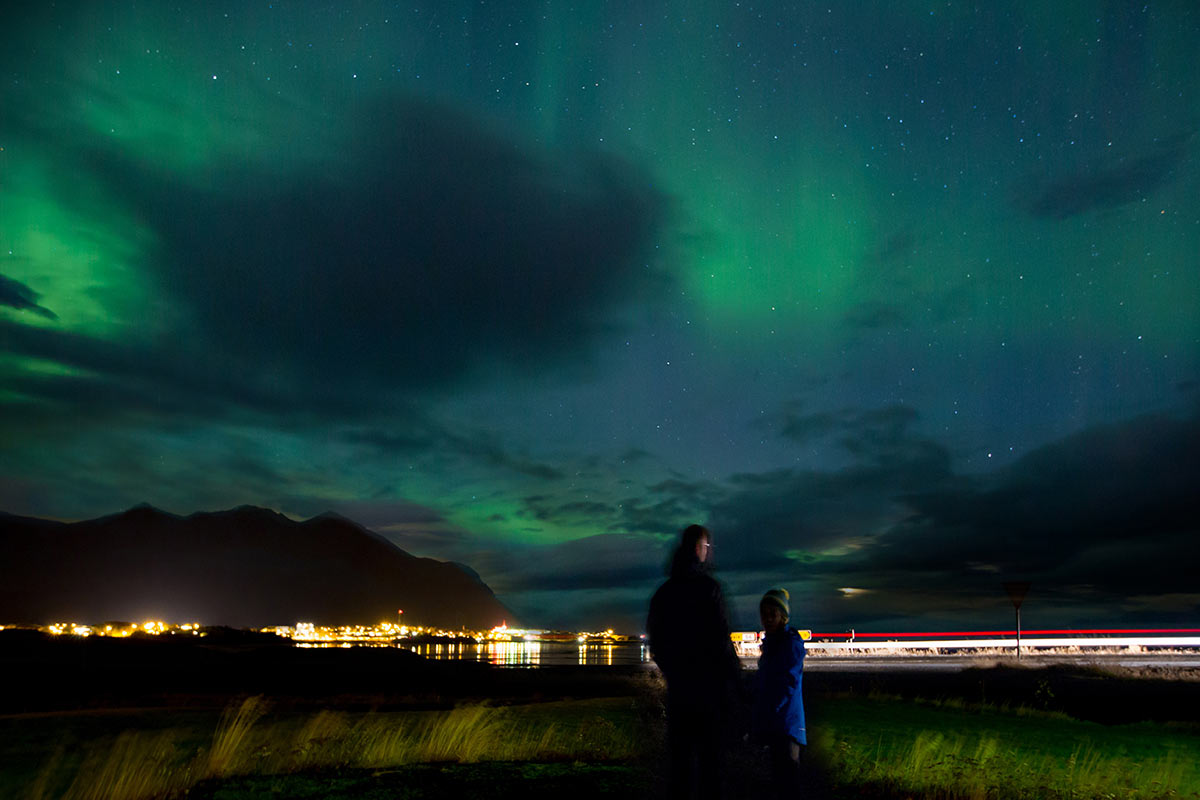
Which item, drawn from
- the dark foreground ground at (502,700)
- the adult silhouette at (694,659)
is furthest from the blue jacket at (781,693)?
the dark foreground ground at (502,700)

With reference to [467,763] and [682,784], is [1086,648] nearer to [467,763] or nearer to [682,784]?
[467,763]

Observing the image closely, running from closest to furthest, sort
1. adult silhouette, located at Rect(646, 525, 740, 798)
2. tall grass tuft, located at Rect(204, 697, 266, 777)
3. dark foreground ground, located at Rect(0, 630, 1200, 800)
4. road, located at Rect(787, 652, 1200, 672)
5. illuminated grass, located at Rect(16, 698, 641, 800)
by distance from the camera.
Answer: adult silhouette, located at Rect(646, 525, 740, 798) < illuminated grass, located at Rect(16, 698, 641, 800) < dark foreground ground, located at Rect(0, 630, 1200, 800) < tall grass tuft, located at Rect(204, 697, 266, 777) < road, located at Rect(787, 652, 1200, 672)

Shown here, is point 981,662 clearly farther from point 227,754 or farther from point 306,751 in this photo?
point 227,754


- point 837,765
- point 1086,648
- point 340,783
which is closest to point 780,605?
point 837,765

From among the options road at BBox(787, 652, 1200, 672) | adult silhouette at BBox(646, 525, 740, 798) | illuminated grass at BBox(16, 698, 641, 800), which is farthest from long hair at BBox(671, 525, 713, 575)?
road at BBox(787, 652, 1200, 672)

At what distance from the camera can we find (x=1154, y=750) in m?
13.0

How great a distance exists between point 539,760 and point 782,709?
5221mm

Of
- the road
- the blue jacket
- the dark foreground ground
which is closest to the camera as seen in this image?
the blue jacket

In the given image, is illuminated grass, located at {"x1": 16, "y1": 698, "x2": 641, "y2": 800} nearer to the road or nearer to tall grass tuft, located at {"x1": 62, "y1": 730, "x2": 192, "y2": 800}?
tall grass tuft, located at {"x1": 62, "y1": 730, "x2": 192, "y2": 800}

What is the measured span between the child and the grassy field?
6.04ft

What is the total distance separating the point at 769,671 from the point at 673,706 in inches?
Result: 51.9

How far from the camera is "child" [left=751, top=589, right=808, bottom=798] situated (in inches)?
279

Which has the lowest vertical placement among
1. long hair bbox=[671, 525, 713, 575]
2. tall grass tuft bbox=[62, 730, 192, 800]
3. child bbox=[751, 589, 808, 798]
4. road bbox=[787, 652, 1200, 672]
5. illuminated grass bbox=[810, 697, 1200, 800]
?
road bbox=[787, 652, 1200, 672]

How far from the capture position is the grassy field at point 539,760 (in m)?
9.41
